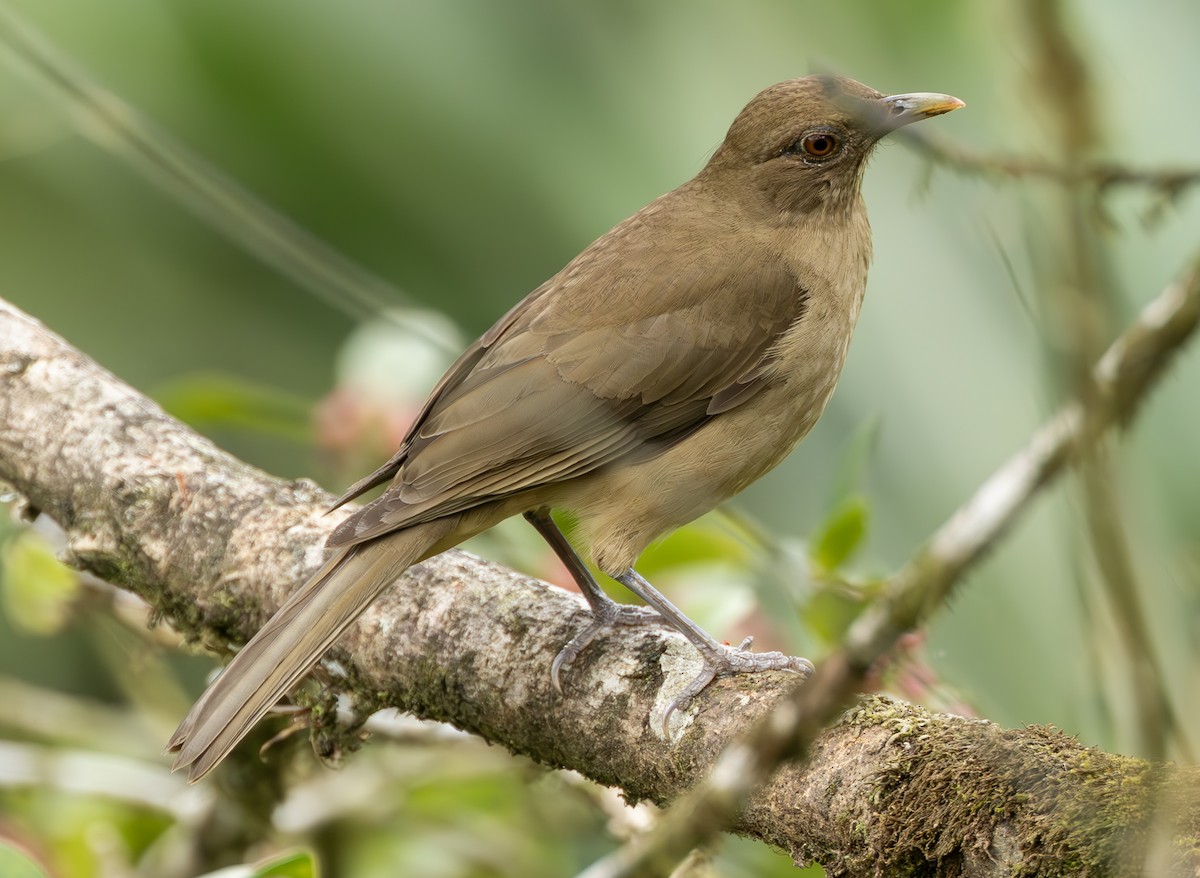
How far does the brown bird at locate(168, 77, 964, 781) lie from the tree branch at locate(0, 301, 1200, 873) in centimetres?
13

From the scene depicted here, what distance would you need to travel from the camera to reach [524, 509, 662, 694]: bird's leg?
2697mm

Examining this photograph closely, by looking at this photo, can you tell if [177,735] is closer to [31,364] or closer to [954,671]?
[31,364]

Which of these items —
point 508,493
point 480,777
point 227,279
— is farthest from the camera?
point 227,279

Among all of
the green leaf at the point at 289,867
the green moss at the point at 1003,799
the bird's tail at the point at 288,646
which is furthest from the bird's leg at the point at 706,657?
the green leaf at the point at 289,867

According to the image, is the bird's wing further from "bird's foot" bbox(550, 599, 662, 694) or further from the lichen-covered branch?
the lichen-covered branch

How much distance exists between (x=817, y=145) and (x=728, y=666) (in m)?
1.60

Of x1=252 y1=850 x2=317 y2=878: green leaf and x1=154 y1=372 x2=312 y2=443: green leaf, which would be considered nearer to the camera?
x1=252 y1=850 x2=317 y2=878: green leaf

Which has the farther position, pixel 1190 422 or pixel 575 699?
pixel 1190 422

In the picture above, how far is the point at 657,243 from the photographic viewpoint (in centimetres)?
342

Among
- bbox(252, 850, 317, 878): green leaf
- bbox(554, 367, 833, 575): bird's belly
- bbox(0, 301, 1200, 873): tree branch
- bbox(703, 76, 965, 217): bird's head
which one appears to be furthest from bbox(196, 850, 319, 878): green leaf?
bbox(703, 76, 965, 217): bird's head

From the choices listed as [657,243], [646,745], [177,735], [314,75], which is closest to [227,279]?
[314,75]

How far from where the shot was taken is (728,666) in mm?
2617

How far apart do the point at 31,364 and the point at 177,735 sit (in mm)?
1253

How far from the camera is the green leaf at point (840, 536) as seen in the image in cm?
296
